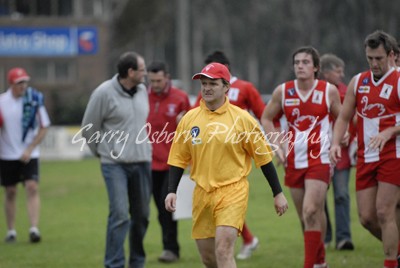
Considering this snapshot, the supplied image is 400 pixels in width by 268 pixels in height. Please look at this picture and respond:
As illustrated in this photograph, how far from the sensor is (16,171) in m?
12.3

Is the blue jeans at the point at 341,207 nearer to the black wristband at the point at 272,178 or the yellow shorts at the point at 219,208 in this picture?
the black wristband at the point at 272,178

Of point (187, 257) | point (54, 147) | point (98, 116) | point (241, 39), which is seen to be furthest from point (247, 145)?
point (241, 39)

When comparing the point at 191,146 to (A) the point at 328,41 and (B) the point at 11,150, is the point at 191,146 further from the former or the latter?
(A) the point at 328,41

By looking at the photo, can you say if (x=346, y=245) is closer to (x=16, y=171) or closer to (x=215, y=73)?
(x=215, y=73)

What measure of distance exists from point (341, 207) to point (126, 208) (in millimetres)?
3147

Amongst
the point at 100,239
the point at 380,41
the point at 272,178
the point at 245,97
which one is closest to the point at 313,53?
the point at 380,41

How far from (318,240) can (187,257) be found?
8.44ft

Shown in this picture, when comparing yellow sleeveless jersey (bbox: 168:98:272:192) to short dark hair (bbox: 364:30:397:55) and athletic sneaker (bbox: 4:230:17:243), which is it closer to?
short dark hair (bbox: 364:30:397:55)

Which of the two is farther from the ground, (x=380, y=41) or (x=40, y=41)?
(x=40, y=41)

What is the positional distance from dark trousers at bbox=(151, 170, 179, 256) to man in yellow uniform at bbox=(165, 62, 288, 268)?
3.16 metres

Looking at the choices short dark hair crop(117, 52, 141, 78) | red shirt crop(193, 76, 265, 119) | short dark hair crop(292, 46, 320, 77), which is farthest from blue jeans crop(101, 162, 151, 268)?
short dark hair crop(292, 46, 320, 77)

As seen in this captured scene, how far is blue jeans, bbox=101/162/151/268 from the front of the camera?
353 inches

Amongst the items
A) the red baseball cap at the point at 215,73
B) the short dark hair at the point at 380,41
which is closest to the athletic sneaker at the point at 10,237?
the red baseball cap at the point at 215,73

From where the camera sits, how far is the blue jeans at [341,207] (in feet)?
35.1
